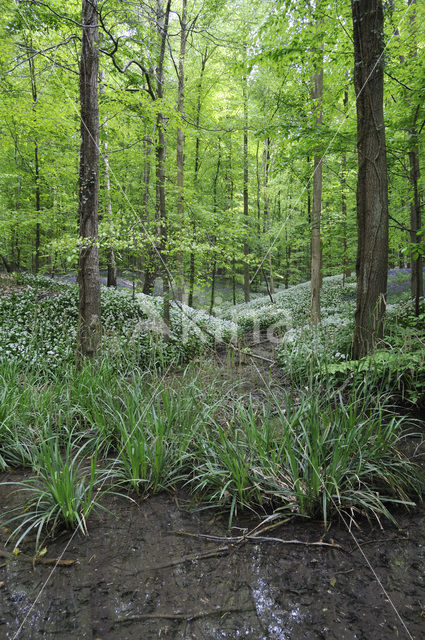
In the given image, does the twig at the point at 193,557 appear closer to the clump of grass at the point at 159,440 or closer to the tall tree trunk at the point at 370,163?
the clump of grass at the point at 159,440

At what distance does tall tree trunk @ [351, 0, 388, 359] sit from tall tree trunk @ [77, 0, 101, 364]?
11.2 feet

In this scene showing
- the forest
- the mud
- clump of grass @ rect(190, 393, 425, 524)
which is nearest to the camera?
the mud

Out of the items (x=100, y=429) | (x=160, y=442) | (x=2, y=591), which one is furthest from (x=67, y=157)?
(x=2, y=591)

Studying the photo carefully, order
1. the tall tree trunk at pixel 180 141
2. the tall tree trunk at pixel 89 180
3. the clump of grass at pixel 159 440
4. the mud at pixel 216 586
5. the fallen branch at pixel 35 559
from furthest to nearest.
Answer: the tall tree trunk at pixel 180 141 < the tall tree trunk at pixel 89 180 < the clump of grass at pixel 159 440 < the fallen branch at pixel 35 559 < the mud at pixel 216 586

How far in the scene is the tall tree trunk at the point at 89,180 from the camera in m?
4.39

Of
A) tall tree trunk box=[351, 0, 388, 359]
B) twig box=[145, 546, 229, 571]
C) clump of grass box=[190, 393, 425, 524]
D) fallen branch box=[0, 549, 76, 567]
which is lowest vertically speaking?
twig box=[145, 546, 229, 571]

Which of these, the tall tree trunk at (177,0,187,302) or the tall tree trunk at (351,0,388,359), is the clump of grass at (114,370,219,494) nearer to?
the tall tree trunk at (351,0,388,359)

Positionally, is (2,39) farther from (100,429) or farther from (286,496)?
(286,496)

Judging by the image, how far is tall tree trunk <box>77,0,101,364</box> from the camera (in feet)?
14.4

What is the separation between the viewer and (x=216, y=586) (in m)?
1.56

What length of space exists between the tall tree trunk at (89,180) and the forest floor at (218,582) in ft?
9.46

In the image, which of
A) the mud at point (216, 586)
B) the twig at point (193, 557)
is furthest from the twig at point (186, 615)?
the twig at point (193, 557)

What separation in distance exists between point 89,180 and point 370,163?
3.70 meters

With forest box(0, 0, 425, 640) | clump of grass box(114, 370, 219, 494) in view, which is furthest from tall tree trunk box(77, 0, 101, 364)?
clump of grass box(114, 370, 219, 494)
